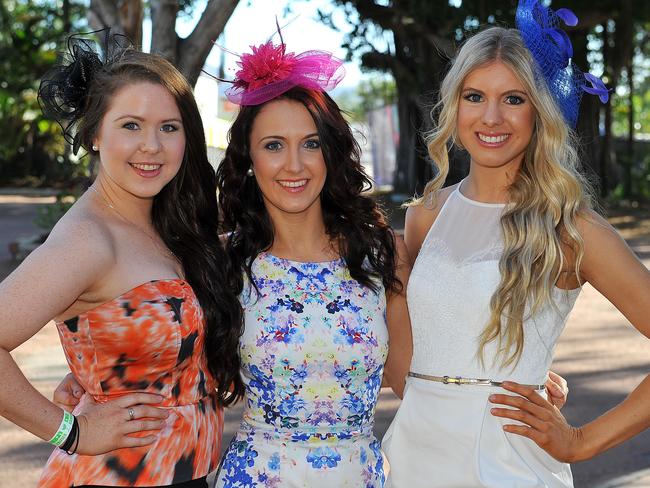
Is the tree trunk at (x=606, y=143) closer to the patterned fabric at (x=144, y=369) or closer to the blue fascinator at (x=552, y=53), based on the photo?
the blue fascinator at (x=552, y=53)

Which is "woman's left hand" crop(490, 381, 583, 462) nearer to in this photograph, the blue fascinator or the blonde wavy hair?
the blonde wavy hair

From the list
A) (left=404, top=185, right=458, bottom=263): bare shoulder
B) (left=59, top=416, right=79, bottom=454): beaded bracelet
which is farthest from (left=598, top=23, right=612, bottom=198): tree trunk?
(left=59, top=416, right=79, bottom=454): beaded bracelet

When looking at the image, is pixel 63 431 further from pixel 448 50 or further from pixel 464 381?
pixel 448 50

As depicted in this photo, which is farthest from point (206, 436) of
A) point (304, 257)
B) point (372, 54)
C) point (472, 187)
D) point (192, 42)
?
point (372, 54)

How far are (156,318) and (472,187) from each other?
1148mm

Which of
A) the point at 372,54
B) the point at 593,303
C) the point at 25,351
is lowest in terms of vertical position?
the point at 593,303

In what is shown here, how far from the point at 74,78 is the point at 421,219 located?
1.29m

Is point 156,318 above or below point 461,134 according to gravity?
below

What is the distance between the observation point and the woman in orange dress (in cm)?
259

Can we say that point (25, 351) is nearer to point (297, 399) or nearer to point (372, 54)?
point (297, 399)

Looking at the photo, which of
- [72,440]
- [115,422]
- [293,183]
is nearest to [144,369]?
[115,422]

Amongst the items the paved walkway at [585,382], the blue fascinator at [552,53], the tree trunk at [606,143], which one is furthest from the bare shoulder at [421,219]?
the tree trunk at [606,143]

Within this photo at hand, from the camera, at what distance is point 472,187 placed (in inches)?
123

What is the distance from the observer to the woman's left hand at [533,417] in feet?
9.03
